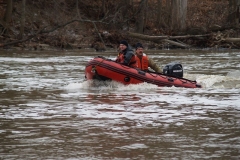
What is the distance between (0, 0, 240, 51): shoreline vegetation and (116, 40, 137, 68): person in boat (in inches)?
627

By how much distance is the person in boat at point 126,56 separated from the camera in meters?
15.8

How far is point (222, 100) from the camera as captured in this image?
521 inches

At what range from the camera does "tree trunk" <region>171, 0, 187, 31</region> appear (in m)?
36.0

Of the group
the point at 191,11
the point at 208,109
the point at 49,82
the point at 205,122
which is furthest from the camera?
the point at 191,11

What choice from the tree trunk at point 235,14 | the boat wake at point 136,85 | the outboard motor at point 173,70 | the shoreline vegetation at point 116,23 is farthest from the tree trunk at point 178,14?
the outboard motor at point 173,70

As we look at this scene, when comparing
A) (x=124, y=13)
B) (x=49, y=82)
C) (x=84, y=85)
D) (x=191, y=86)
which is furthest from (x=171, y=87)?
(x=124, y=13)

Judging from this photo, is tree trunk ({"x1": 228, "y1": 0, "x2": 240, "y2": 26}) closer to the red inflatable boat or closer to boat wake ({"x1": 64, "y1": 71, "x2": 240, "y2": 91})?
boat wake ({"x1": 64, "y1": 71, "x2": 240, "y2": 91})

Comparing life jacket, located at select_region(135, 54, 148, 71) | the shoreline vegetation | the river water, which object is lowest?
the river water

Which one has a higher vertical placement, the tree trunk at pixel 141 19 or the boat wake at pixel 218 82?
the tree trunk at pixel 141 19

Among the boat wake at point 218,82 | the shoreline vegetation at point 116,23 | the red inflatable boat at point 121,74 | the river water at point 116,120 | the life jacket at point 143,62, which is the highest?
the shoreline vegetation at point 116,23

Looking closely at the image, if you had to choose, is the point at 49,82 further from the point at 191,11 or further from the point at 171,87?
the point at 191,11

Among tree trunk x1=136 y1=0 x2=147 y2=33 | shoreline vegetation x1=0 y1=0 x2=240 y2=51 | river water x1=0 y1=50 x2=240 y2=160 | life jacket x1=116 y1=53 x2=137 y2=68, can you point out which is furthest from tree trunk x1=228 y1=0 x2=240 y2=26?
life jacket x1=116 y1=53 x2=137 y2=68

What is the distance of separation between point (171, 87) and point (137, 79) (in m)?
0.90

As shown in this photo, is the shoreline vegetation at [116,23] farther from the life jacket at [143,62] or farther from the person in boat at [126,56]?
the person in boat at [126,56]
